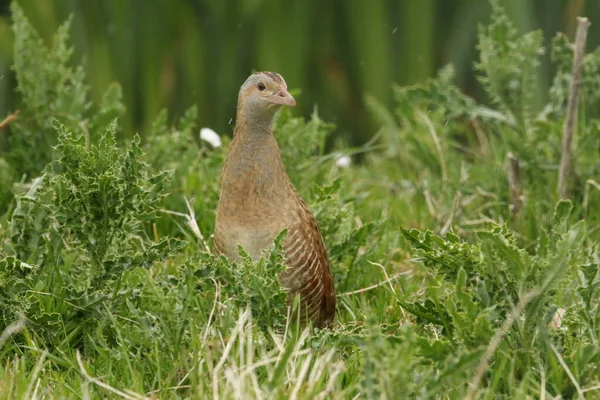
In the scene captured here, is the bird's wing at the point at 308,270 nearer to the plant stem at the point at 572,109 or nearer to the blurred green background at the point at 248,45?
the plant stem at the point at 572,109

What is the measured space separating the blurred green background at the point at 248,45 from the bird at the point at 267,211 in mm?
2380

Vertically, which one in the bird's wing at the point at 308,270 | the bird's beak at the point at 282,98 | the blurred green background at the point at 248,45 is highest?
the bird's beak at the point at 282,98

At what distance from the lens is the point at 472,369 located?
9.34 feet

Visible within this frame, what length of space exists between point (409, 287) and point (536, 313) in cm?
104

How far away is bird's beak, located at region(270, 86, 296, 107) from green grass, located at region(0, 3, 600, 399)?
44 centimetres

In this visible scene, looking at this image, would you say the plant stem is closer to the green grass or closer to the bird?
the green grass

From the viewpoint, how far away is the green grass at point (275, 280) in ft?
9.34

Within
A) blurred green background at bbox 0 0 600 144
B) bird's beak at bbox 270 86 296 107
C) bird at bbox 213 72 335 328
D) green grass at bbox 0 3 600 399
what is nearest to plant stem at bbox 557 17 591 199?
green grass at bbox 0 3 600 399

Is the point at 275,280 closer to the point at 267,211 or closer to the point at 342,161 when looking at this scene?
the point at 267,211

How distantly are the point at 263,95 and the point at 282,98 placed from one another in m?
0.08

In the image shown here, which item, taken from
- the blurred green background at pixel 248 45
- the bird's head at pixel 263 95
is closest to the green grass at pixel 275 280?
the bird's head at pixel 263 95

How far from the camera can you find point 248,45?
20.7ft

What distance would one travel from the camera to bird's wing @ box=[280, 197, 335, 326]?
358 cm

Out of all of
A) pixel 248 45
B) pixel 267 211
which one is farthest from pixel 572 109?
pixel 248 45
